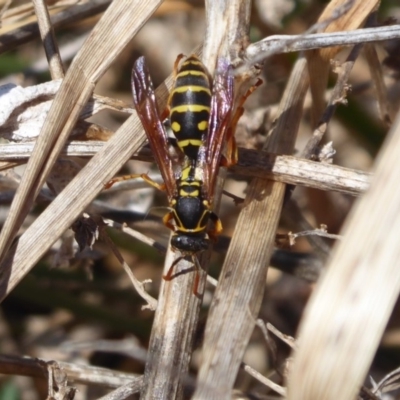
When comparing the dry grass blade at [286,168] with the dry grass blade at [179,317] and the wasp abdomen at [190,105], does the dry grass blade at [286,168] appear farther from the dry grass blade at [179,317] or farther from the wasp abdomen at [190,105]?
the dry grass blade at [179,317]

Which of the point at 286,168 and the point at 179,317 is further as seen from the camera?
the point at 286,168

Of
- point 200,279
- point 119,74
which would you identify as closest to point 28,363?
point 200,279

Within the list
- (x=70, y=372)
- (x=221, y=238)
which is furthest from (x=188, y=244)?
(x=70, y=372)

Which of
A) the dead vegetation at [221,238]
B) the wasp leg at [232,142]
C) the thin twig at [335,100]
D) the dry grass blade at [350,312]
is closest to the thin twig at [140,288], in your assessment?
the dead vegetation at [221,238]

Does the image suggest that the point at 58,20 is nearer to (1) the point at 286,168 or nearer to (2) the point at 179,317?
(1) the point at 286,168

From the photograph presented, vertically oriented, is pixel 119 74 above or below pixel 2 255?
above

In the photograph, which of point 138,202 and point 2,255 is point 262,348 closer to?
point 138,202

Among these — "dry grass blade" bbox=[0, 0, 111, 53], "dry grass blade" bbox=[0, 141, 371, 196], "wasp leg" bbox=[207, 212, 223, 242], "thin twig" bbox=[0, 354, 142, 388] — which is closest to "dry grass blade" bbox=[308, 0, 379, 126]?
"dry grass blade" bbox=[0, 141, 371, 196]
